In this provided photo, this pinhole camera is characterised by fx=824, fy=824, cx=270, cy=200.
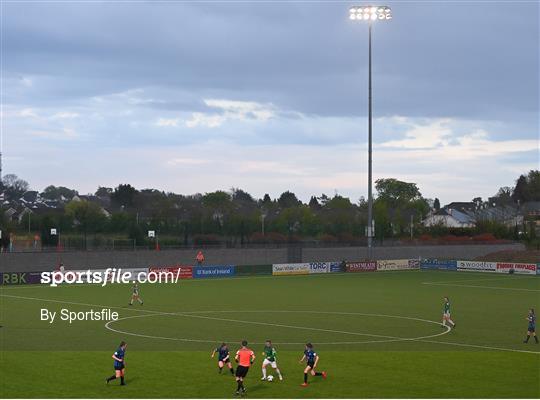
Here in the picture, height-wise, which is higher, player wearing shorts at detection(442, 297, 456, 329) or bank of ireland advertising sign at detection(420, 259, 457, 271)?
bank of ireland advertising sign at detection(420, 259, 457, 271)

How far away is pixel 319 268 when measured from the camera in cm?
9369

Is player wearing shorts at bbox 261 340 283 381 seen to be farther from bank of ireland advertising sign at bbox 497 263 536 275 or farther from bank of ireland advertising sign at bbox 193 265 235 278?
bank of ireland advertising sign at bbox 497 263 536 275

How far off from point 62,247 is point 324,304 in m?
38.7

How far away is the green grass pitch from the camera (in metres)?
27.0

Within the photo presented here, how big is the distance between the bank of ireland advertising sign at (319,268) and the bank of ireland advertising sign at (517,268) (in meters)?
19.7

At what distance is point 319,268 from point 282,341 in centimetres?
5587

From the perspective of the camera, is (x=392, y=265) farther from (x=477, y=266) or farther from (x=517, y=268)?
(x=517, y=268)

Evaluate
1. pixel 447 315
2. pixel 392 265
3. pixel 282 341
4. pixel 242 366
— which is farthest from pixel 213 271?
pixel 242 366

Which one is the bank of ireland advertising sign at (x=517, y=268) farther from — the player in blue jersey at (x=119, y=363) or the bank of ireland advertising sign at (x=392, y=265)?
the player in blue jersey at (x=119, y=363)

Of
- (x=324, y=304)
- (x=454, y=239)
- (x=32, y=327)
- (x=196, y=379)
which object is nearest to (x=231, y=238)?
(x=454, y=239)

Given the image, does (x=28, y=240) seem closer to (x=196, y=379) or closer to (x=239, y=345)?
(x=239, y=345)

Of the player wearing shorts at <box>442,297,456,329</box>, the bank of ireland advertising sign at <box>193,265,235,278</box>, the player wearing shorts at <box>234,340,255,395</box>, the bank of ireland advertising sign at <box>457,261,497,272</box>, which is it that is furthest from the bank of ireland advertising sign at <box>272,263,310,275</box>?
the player wearing shorts at <box>234,340,255,395</box>

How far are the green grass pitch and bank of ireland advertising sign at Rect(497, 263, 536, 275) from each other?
72.5 ft

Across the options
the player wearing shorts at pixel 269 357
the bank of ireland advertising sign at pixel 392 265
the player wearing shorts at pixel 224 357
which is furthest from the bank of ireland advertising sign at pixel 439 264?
the player wearing shorts at pixel 269 357
